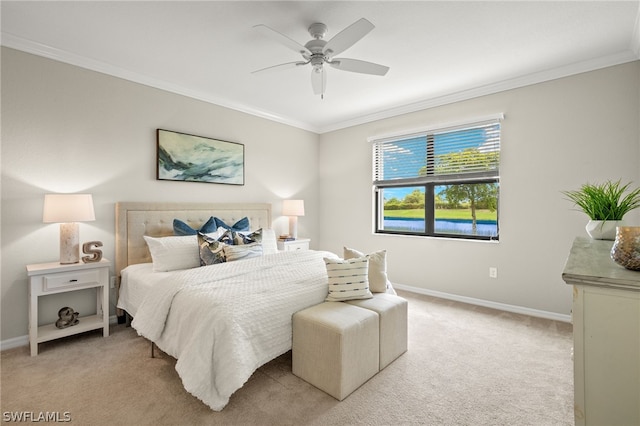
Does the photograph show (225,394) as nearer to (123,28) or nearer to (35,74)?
(123,28)

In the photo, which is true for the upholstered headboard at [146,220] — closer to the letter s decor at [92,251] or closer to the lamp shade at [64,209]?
the letter s decor at [92,251]

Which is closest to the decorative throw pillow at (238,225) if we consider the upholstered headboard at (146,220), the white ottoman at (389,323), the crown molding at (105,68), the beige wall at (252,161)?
the upholstered headboard at (146,220)

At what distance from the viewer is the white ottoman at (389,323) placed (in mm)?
2238

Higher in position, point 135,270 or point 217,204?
point 217,204

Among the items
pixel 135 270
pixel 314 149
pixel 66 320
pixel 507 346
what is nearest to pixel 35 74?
pixel 135 270

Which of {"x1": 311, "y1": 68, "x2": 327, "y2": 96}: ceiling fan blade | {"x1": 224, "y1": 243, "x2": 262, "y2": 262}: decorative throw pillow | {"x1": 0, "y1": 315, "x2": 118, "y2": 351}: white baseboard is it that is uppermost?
{"x1": 311, "y1": 68, "x2": 327, "y2": 96}: ceiling fan blade

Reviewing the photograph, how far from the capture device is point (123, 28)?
2.41m

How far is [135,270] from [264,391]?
5.93ft

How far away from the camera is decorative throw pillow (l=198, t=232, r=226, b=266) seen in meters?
2.93

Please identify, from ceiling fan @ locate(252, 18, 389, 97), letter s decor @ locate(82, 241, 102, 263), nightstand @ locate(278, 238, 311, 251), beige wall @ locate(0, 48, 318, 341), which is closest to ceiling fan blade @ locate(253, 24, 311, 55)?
ceiling fan @ locate(252, 18, 389, 97)

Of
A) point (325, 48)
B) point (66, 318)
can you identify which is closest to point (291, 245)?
point (66, 318)

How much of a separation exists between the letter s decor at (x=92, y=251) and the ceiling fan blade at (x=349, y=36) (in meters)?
2.69

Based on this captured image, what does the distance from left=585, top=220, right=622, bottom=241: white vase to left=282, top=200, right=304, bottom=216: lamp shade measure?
3.46 meters

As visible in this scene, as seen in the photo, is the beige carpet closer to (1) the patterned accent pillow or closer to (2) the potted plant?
(2) the potted plant
